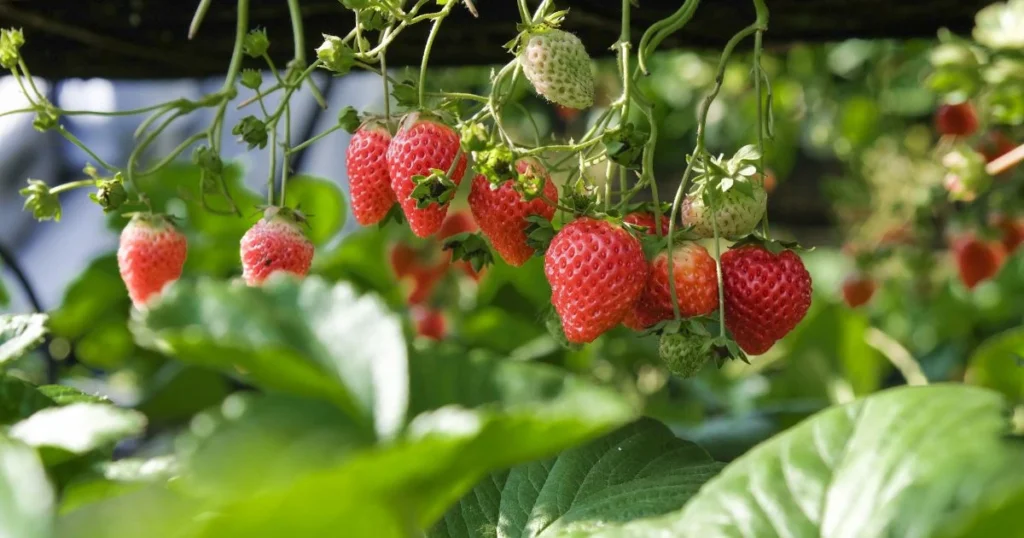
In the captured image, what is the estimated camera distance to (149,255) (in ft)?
2.35

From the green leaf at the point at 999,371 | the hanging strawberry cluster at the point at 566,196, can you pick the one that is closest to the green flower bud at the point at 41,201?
the hanging strawberry cluster at the point at 566,196

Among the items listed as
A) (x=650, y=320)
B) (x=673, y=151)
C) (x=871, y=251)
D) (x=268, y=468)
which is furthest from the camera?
(x=673, y=151)

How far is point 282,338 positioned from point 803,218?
2.66 meters

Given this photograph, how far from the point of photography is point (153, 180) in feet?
5.19

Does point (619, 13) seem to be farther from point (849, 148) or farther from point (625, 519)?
point (849, 148)

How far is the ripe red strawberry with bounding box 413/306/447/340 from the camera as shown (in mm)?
1653

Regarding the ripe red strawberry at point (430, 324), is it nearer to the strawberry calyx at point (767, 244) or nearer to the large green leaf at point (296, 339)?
the strawberry calyx at point (767, 244)

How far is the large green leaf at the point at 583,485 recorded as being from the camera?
55 cm

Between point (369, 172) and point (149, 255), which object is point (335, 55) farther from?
point (149, 255)

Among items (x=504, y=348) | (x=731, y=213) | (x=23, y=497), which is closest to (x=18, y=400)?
(x=23, y=497)

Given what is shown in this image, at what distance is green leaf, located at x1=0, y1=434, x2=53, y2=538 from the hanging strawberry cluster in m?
0.29

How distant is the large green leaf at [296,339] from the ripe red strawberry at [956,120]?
142 centimetres

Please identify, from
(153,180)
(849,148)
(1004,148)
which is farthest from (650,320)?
(849,148)

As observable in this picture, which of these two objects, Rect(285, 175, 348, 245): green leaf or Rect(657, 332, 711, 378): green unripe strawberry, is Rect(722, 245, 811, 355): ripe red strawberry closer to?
Rect(657, 332, 711, 378): green unripe strawberry
